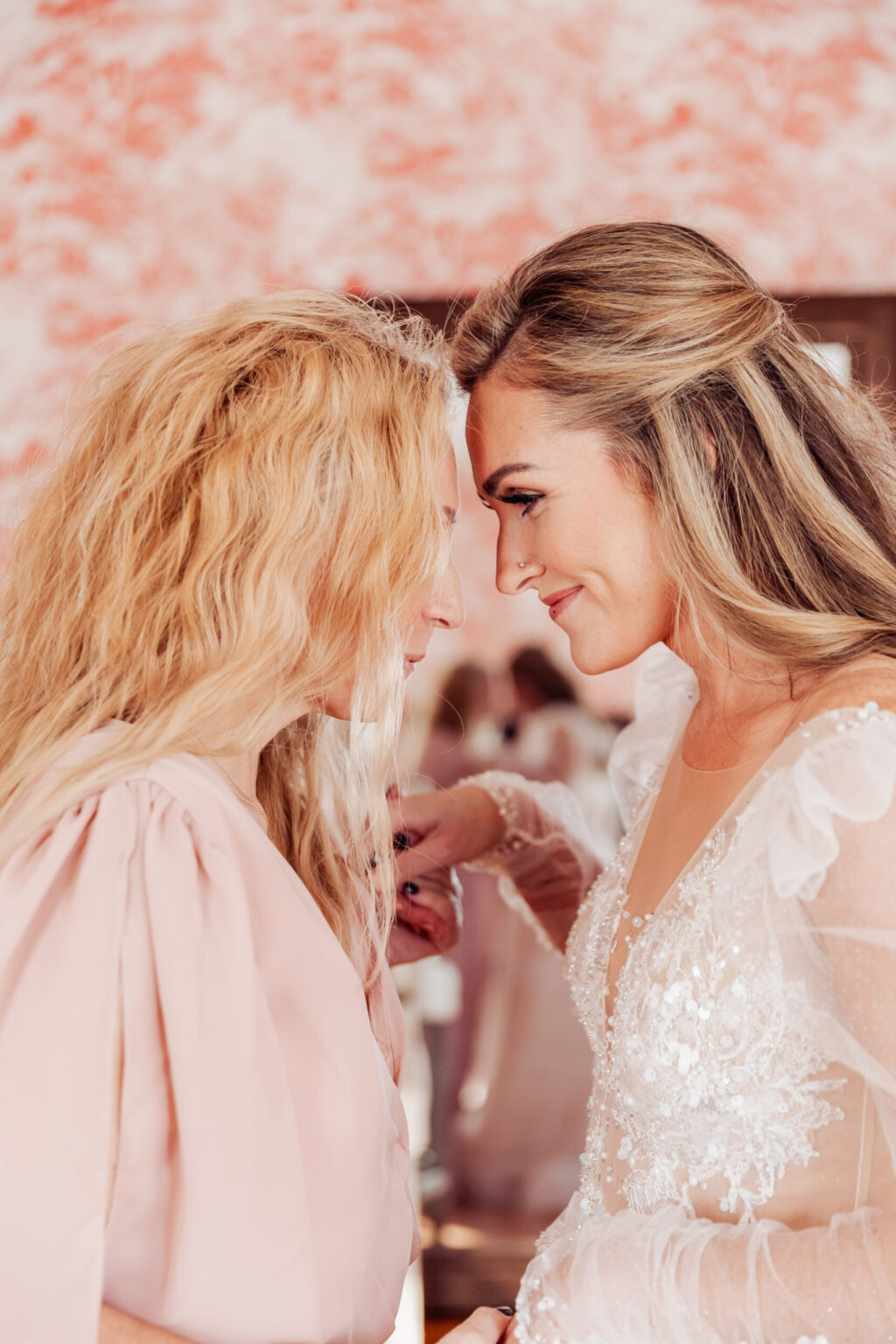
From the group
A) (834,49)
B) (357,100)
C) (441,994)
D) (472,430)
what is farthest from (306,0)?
(441,994)

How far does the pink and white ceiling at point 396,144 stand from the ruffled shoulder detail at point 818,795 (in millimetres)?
1499

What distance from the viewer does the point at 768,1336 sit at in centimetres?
110

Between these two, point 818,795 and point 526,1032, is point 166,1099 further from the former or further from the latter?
point 526,1032

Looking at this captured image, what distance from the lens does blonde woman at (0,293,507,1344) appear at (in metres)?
1.01

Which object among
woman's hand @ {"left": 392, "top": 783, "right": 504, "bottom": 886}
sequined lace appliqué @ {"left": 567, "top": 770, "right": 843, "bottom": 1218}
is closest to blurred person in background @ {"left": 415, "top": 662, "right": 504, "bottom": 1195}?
woman's hand @ {"left": 392, "top": 783, "right": 504, "bottom": 886}

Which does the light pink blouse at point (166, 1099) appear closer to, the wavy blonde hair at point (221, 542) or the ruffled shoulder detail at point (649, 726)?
the wavy blonde hair at point (221, 542)

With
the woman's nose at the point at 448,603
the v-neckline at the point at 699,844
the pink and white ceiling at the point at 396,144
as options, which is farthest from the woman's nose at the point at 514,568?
the pink and white ceiling at the point at 396,144

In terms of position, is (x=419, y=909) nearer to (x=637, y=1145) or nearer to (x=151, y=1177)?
(x=637, y=1145)

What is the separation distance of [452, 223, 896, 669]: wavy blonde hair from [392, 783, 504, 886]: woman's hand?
0.59m

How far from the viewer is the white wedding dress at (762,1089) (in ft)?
3.52

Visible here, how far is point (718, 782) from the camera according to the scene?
1.48 m

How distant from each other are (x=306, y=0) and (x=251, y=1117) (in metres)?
2.23

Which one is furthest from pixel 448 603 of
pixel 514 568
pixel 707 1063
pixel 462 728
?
pixel 462 728

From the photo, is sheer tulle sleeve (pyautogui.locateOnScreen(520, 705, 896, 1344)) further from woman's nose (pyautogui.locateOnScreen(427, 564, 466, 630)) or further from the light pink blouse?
woman's nose (pyautogui.locateOnScreen(427, 564, 466, 630))
